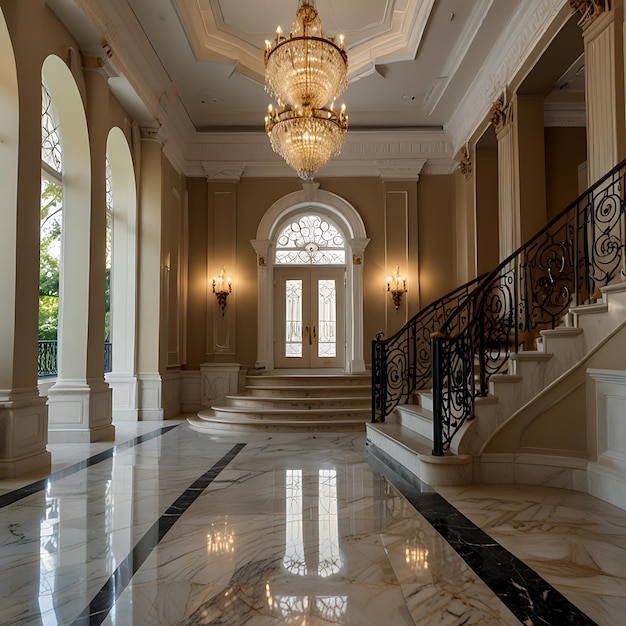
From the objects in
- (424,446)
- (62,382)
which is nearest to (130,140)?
(62,382)

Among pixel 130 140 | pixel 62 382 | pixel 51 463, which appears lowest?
pixel 51 463

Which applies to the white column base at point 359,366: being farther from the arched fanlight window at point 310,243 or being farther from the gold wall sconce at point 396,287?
the arched fanlight window at point 310,243

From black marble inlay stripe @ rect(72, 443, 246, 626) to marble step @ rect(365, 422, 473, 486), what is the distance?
185 centimetres

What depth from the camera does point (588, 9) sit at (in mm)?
5832

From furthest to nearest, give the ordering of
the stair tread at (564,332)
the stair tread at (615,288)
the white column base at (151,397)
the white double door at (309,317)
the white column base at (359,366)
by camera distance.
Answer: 1. the white double door at (309,317)
2. the white column base at (359,366)
3. the white column base at (151,397)
4. the stair tread at (564,332)
5. the stair tread at (615,288)

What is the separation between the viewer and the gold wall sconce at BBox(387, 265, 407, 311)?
11.5 meters

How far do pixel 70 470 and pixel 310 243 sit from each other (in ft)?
25.1

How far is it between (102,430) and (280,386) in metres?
3.76

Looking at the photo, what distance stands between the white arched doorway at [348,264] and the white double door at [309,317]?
24cm

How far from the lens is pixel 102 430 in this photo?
752 cm

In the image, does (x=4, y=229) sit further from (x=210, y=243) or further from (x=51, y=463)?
(x=210, y=243)

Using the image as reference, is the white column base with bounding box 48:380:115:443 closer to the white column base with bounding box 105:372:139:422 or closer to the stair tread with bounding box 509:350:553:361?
the white column base with bounding box 105:372:139:422

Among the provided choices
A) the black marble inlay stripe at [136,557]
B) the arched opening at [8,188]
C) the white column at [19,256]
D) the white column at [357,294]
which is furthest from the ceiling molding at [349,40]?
the black marble inlay stripe at [136,557]

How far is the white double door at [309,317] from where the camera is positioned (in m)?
12.2
